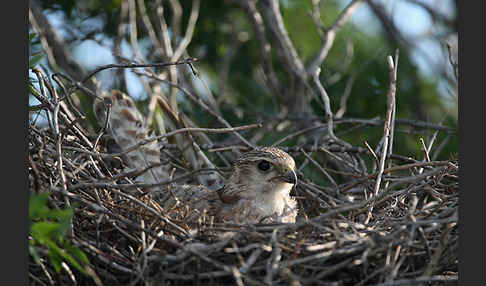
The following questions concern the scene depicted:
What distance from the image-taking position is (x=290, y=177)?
4.47m

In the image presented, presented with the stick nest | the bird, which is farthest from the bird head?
the stick nest

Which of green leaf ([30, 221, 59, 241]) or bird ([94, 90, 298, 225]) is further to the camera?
bird ([94, 90, 298, 225])

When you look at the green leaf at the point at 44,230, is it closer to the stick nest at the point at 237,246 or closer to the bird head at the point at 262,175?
the stick nest at the point at 237,246

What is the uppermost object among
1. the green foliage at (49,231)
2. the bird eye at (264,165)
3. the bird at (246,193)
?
the green foliage at (49,231)

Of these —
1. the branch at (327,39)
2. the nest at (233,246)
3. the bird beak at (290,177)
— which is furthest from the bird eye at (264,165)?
the branch at (327,39)

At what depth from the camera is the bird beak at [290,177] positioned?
14.6 ft

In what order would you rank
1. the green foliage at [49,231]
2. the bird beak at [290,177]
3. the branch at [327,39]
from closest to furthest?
the green foliage at [49,231]
the bird beak at [290,177]
the branch at [327,39]

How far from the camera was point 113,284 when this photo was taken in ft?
11.2

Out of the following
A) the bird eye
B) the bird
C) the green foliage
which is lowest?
the bird

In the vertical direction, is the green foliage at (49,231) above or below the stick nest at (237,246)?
above

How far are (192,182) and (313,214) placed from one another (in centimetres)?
136

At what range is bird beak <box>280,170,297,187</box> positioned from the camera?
4438mm

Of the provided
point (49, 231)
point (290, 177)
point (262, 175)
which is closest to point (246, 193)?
point (262, 175)

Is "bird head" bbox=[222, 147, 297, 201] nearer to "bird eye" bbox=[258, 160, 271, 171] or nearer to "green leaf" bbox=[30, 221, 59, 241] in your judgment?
"bird eye" bbox=[258, 160, 271, 171]
